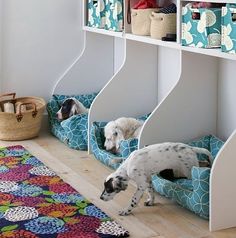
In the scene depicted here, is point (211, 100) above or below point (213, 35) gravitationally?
below

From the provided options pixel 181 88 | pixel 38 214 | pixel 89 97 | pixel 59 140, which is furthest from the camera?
pixel 89 97

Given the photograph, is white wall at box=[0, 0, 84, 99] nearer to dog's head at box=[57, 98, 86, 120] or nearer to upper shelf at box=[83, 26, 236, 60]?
upper shelf at box=[83, 26, 236, 60]

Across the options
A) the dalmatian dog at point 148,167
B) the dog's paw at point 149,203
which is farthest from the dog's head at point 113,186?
the dog's paw at point 149,203

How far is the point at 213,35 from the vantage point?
2.58 metres

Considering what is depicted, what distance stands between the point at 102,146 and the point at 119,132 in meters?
0.22

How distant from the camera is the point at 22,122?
150 inches

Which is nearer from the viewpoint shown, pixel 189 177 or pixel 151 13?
pixel 189 177

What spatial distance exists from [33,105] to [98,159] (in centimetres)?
85

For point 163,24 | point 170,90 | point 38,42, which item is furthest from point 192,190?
point 38,42

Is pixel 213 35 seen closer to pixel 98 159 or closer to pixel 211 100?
pixel 211 100

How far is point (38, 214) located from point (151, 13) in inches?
53.4

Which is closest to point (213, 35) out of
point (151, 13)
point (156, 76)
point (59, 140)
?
point (151, 13)

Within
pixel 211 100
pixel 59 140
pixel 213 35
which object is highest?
pixel 213 35

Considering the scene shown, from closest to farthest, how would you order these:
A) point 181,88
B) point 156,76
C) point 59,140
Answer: point 181,88 < point 156,76 < point 59,140
